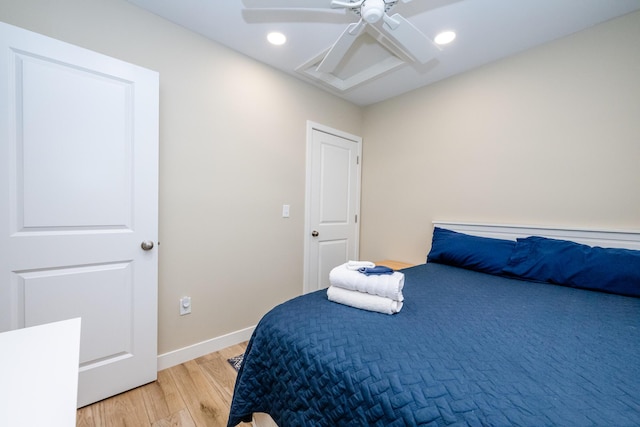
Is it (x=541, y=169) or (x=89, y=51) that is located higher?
(x=89, y=51)

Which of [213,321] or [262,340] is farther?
[213,321]

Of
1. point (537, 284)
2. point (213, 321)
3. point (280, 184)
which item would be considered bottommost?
point (213, 321)

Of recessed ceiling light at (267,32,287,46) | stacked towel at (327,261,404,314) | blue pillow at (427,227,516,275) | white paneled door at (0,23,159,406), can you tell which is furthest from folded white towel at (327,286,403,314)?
recessed ceiling light at (267,32,287,46)

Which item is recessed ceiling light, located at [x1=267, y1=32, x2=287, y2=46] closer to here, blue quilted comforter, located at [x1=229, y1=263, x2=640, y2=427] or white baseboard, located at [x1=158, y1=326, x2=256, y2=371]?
blue quilted comforter, located at [x1=229, y1=263, x2=640, y2=427]

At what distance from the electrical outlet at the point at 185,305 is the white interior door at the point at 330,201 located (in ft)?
3.71

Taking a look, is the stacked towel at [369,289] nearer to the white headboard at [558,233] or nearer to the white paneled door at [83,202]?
the white paneled door at [83,202]

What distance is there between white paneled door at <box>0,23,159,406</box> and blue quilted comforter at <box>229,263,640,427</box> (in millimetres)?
991

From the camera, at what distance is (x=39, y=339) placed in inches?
28.1

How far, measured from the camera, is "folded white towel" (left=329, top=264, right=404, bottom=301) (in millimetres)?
1088

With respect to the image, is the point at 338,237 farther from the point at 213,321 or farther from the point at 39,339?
the point at 39,339

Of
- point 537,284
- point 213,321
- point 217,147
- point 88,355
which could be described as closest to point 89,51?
point 217,147

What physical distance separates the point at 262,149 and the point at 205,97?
59 centimetres

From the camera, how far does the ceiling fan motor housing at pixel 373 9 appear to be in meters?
1.26

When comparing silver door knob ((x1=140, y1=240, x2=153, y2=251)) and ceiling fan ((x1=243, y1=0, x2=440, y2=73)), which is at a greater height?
ceiling fan ((x1=243, y1=0, x2=440, y2=73))
